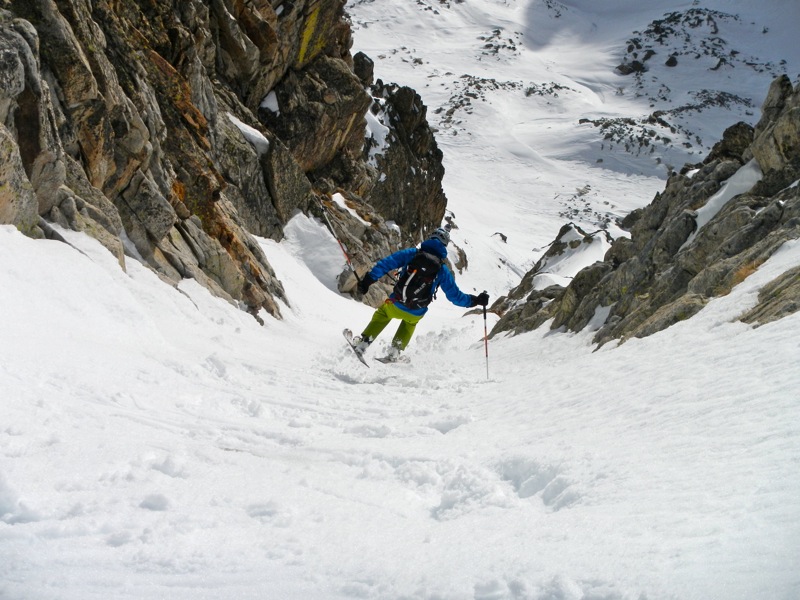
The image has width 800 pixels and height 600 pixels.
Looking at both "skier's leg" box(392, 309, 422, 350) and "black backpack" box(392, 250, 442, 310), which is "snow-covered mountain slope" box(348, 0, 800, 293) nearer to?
"skier's leg" box(392, 309, 422, 350)

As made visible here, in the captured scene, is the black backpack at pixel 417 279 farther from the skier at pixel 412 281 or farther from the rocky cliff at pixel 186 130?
the rocky cliff at pixel 186 130

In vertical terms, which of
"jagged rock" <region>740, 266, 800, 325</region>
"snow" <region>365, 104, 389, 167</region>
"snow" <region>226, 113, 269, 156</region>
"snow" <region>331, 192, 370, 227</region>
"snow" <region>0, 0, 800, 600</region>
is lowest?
"snow" <region>0, 0, 800, 600</region>

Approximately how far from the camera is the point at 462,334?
2380cm

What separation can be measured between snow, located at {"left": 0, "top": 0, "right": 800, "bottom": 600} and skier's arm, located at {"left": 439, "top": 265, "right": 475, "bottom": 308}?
1.98 metres

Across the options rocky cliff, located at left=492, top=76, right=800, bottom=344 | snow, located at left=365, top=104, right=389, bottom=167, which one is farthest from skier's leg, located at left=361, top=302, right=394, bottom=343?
snow, located at left=365, top=104, right=389, bottom=167

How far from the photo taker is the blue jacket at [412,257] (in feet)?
35.2

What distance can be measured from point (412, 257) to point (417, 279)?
455 millimetres

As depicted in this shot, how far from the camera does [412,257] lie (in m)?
11.0

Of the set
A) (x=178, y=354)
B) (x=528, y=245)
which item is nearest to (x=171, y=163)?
(x=178, y=354)

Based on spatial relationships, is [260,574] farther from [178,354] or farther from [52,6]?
[52,6]

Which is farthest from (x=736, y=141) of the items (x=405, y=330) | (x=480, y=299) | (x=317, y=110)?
(x=317, y=110)

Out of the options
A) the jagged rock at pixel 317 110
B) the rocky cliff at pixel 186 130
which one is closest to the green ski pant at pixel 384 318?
the rocky cliff at pixel 186 130

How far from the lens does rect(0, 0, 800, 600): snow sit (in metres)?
2.59

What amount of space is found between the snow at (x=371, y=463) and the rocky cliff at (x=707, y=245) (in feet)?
2.51
